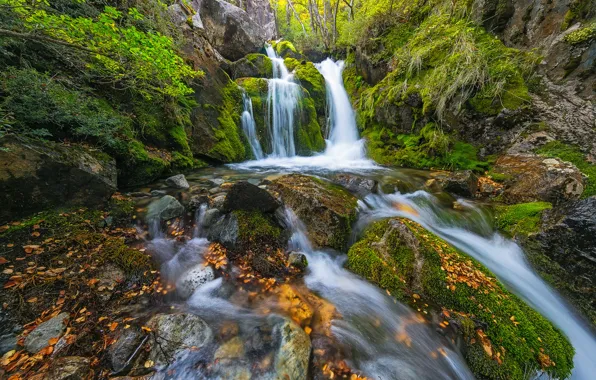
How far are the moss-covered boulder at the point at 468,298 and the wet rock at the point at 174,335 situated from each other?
7.12ft

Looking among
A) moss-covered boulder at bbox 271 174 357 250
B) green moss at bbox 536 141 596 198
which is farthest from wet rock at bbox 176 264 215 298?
green moss at bbox 536 141 596 198

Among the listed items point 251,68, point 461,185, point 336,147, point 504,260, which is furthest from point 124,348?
point 251,68

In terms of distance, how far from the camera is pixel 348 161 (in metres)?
9.18

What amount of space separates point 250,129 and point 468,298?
27.8 feet

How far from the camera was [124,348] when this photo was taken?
1.96 metres

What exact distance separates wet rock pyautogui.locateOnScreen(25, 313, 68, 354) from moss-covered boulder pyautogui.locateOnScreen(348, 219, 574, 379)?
3.29 meters

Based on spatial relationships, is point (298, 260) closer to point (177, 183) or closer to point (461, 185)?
Result: point (177, 183)

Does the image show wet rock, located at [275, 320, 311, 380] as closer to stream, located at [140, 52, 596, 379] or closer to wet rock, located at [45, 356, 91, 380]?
stream, located at [140, 52, 596, 379]

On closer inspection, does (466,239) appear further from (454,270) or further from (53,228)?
(53,228)

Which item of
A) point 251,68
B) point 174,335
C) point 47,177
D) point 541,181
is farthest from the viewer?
point 251,68

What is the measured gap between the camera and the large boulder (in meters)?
12.6

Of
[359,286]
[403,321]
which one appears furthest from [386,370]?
[359,286]

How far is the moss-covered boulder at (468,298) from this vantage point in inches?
88.5

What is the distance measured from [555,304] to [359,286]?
2.72m
